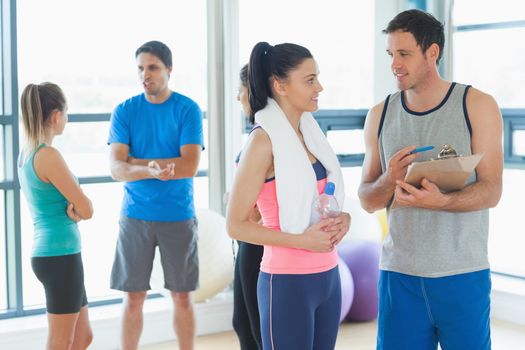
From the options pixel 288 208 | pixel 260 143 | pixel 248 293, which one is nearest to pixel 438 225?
pixel 288 208

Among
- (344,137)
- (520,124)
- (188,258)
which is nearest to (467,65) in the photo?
(520,124)

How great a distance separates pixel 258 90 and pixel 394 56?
1.43 feet

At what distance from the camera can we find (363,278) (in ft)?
15.3

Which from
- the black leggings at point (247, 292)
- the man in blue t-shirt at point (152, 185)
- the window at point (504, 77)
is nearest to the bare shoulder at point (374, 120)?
the black leggings at point (247, 292)

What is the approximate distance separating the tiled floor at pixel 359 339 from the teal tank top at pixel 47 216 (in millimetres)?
1501

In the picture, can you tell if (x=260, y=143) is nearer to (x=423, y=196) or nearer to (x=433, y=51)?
(x=423, y=196)

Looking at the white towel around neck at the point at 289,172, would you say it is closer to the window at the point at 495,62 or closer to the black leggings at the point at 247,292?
the black leggings at the point at 247,292

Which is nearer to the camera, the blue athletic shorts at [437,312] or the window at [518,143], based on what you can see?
the blue athletic shorts at [437,312]

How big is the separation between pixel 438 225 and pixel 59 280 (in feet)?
4.91

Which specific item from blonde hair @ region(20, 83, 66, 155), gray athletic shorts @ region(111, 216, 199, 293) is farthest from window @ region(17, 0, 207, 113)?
blonde hair @ region(20, 83, 66, 155)

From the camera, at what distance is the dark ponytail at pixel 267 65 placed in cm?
237

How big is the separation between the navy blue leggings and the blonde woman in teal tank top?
1.02 m

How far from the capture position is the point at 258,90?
238 cm

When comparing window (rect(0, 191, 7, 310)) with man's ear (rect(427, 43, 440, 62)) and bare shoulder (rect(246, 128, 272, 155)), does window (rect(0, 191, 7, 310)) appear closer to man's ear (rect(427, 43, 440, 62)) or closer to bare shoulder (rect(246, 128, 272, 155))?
bare shoulder (rect(246, 128, 272, 155))
